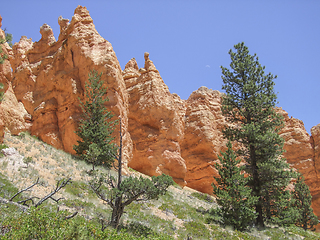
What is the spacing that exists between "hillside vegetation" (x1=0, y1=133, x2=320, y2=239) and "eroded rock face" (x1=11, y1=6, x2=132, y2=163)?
6.17 m

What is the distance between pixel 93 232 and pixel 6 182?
6.15 metres

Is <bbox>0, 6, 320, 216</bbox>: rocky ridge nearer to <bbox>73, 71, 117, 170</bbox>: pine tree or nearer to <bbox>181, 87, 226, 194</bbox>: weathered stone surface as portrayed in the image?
<bbox>181, 87, 226, 194</bbox>: weathered stone surface

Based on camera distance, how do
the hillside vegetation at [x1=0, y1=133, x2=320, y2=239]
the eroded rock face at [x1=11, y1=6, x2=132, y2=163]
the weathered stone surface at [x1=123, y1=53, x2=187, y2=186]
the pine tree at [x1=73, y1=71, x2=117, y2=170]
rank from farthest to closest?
the weathered stone surface at [x1=123, y1=53, x2=187, y2=186], the eroded rock face at [x1=11, y1=6, x2=132, y2=163], the pine tree at [x1=73, y1=71, x2=117, y2=170], the hillside vegetation at [x1=0, y1=133, x2=320, y2=239]

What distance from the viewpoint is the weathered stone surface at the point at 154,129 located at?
2806 cm

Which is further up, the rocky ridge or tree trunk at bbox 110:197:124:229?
the rocky ridge

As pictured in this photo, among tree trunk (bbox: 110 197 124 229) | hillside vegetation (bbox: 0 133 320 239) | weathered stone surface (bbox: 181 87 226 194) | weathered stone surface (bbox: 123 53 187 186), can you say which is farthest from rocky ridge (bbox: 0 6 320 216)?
tree trunk (bbox: 110 197 124 229)

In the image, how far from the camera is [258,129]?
17.5 metres

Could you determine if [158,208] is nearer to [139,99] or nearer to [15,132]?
[15,132]

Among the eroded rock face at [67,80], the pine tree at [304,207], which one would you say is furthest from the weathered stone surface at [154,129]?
the pine tree at [304,207]

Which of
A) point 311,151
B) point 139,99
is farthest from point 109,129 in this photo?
point 311,151

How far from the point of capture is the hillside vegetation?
598 centimetres

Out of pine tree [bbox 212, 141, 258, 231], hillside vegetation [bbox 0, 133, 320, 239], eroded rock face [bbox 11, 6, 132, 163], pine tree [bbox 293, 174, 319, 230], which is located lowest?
hillside vegetation [bbox 0, 133, 320, 239]

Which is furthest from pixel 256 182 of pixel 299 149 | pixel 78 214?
pixel 299 149

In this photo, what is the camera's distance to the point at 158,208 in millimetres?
14664
